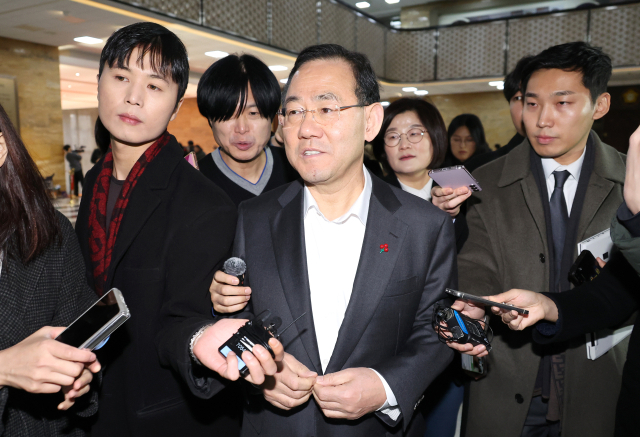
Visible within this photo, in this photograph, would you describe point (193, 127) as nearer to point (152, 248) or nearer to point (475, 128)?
point (475, 128)

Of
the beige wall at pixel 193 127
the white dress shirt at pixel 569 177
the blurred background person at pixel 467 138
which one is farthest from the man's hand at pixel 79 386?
the beige wall at pixel 193 127

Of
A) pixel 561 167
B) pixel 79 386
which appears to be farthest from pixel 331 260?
pixel 561 167

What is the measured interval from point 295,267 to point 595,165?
1.41 meters

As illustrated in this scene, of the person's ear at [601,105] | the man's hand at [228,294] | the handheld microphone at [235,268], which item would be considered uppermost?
the person's ear at [601,105]

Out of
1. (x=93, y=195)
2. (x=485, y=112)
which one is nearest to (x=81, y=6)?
(x=93, y=195)

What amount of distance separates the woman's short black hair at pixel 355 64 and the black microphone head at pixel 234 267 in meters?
0.59

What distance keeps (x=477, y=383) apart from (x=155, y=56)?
183 cm

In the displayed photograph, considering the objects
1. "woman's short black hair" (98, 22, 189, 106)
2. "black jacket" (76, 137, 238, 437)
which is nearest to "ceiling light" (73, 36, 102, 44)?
"woman's short black hair" (98, 22, 189, 106)

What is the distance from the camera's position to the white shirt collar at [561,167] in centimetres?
206

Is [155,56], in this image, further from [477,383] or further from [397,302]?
[477,383]

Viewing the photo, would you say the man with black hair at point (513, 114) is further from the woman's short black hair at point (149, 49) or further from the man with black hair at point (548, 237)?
the woman's short black hair at point (149, 49)

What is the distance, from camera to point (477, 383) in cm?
204

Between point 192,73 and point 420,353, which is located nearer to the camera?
point 420,353

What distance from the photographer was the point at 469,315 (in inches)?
62.8
